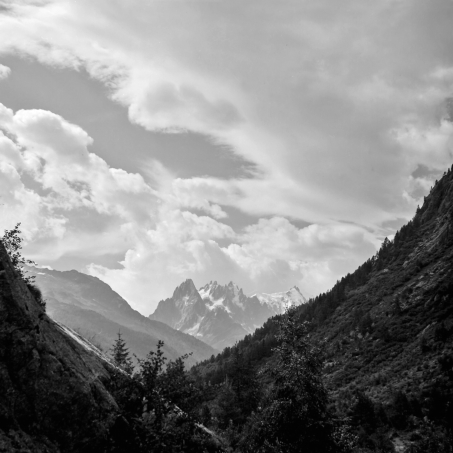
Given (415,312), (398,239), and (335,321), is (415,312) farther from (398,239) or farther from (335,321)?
(398,239)

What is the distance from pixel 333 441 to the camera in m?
18.5

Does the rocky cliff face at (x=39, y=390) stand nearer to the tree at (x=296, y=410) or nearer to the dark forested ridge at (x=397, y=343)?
the tree at (x=296, y=410)

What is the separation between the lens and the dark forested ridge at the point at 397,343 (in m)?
35.1

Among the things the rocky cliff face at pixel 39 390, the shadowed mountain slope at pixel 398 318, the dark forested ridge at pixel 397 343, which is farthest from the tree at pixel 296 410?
the rocky cliff face at pixel 39 390

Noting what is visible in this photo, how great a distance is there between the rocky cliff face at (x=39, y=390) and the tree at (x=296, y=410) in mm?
10206

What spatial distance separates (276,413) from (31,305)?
50.3ft

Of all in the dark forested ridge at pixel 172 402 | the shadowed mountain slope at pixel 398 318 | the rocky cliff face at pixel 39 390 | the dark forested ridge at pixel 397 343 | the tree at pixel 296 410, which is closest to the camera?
the rocky cliff face at pixel 39 390

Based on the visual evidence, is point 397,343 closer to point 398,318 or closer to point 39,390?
point 398,318

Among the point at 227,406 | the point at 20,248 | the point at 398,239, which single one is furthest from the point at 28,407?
the point at 398,239

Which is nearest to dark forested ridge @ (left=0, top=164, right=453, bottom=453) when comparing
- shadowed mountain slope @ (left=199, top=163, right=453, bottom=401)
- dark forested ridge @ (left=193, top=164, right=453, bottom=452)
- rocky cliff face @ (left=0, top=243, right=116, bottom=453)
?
rocky cliff face @ (left=0, top=243, right=116, bottom=453)

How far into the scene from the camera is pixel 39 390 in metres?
13.0

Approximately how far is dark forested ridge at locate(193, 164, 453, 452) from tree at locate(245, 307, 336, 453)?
134cm

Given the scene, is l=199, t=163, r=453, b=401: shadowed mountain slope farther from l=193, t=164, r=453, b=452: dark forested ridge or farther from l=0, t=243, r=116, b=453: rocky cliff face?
l=0, t=243, r=116, b=453: rocky cliff face

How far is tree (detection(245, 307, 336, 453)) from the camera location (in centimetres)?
1884
